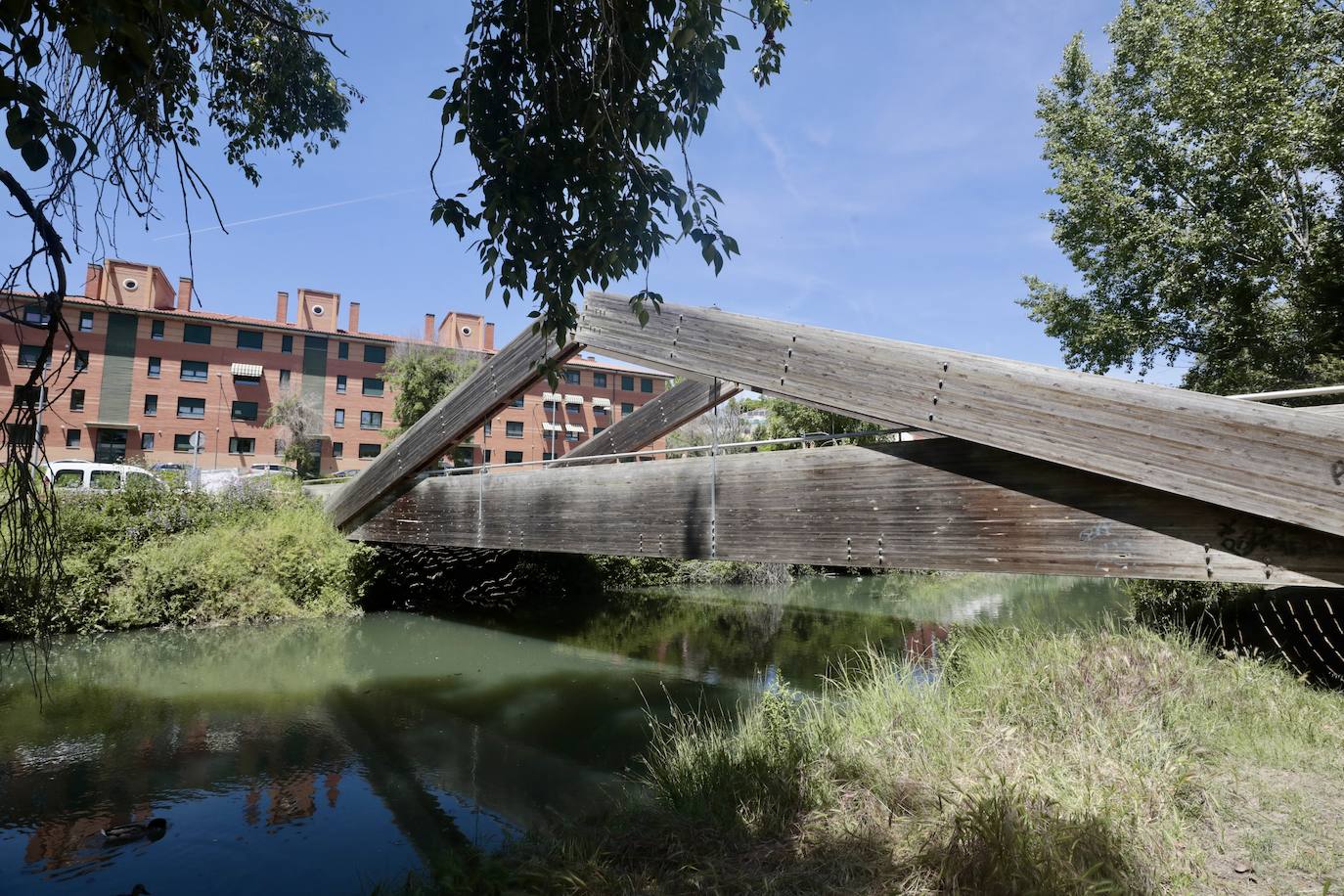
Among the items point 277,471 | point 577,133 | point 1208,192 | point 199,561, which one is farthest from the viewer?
point 277,471

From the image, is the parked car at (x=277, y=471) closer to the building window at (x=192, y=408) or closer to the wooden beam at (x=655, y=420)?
the wooden beam at (x=655, y=420)

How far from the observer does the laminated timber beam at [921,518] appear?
4.12 meters

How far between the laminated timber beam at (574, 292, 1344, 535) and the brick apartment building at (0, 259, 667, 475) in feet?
105

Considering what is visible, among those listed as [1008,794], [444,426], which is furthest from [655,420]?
[1008,794]

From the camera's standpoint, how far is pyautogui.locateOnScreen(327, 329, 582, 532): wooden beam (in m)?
8.98

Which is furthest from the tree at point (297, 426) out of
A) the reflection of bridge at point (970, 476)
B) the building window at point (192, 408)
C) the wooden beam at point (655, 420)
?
the reflection of bridge at point (970, 476)

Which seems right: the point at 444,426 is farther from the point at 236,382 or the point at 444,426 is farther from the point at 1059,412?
the point at 236,382

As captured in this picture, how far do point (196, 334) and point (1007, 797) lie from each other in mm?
46964

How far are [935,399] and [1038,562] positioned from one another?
1.28m

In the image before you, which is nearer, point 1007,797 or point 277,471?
point 1007,797

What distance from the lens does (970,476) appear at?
5.14 meters

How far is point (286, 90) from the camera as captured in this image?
Result: 5320 millimetres

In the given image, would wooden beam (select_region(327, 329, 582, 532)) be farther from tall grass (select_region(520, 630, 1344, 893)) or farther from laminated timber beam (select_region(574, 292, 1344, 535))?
tall grass (select_region(520, 630, 1344, 893))

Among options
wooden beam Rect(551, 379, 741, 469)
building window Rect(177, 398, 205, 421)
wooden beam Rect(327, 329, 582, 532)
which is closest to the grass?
→ wooden beam Rect(327, 329, 582, 532)
